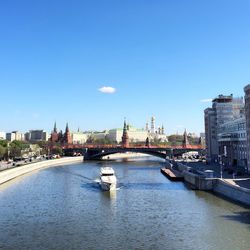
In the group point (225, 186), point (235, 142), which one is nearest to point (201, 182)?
point (225, 186)

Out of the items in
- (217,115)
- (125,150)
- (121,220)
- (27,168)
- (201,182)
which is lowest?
(121,220)

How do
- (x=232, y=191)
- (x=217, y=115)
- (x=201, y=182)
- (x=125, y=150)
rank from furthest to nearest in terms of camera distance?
(x=125, y=150), (x=217, y=115), (x=201, y=182), (x=232, y=191)

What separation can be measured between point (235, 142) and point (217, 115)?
2580 cm

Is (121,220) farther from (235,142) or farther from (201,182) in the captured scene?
(235,142)

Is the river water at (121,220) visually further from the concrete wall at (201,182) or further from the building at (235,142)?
the building at (235,142)

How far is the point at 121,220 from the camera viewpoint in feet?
132

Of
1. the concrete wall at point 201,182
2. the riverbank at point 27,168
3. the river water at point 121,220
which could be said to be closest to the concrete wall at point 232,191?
the concrete wall at point 201,182

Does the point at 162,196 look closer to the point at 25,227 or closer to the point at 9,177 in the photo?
the point at 25,227

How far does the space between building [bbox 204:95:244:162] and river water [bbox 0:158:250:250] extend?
55939mm

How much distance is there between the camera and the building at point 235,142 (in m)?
83.7

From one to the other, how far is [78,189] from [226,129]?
51.1 m

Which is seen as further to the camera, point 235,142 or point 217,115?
point 217,115

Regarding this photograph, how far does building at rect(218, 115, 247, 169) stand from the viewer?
275 ft

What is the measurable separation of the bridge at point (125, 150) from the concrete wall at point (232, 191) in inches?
3495
